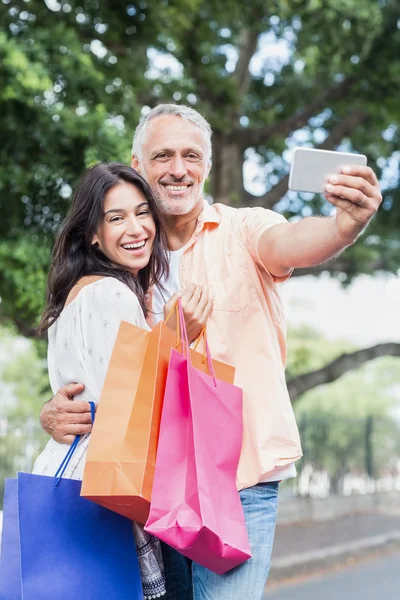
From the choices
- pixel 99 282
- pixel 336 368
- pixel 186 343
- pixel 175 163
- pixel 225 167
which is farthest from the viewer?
pixel 336 368

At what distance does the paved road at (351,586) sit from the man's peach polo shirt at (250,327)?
678 centimetres

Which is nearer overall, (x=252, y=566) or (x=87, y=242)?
(x=252, y=566)

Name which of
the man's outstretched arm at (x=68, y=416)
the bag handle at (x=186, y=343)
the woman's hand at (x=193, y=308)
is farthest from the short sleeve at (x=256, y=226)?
the man's outstretched arm at (x=68, y=416)

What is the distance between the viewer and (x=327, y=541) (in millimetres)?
12289

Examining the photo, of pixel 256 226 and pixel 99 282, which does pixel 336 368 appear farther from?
pixel 99 282

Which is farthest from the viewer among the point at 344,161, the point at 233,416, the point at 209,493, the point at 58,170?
the point at 58,170

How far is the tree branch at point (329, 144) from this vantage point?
36.7 ft

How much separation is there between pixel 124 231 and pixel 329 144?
9459 millimetres

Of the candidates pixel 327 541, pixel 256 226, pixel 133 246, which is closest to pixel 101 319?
pixel 133 246

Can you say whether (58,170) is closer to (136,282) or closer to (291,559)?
(136,282)

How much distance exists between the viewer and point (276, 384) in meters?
2.53

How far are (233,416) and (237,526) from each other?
0.95 ft

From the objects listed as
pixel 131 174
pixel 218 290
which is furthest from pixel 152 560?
pixel 131 174

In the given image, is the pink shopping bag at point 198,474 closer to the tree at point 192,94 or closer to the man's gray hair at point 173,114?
the man's gray hair at point 173,114
